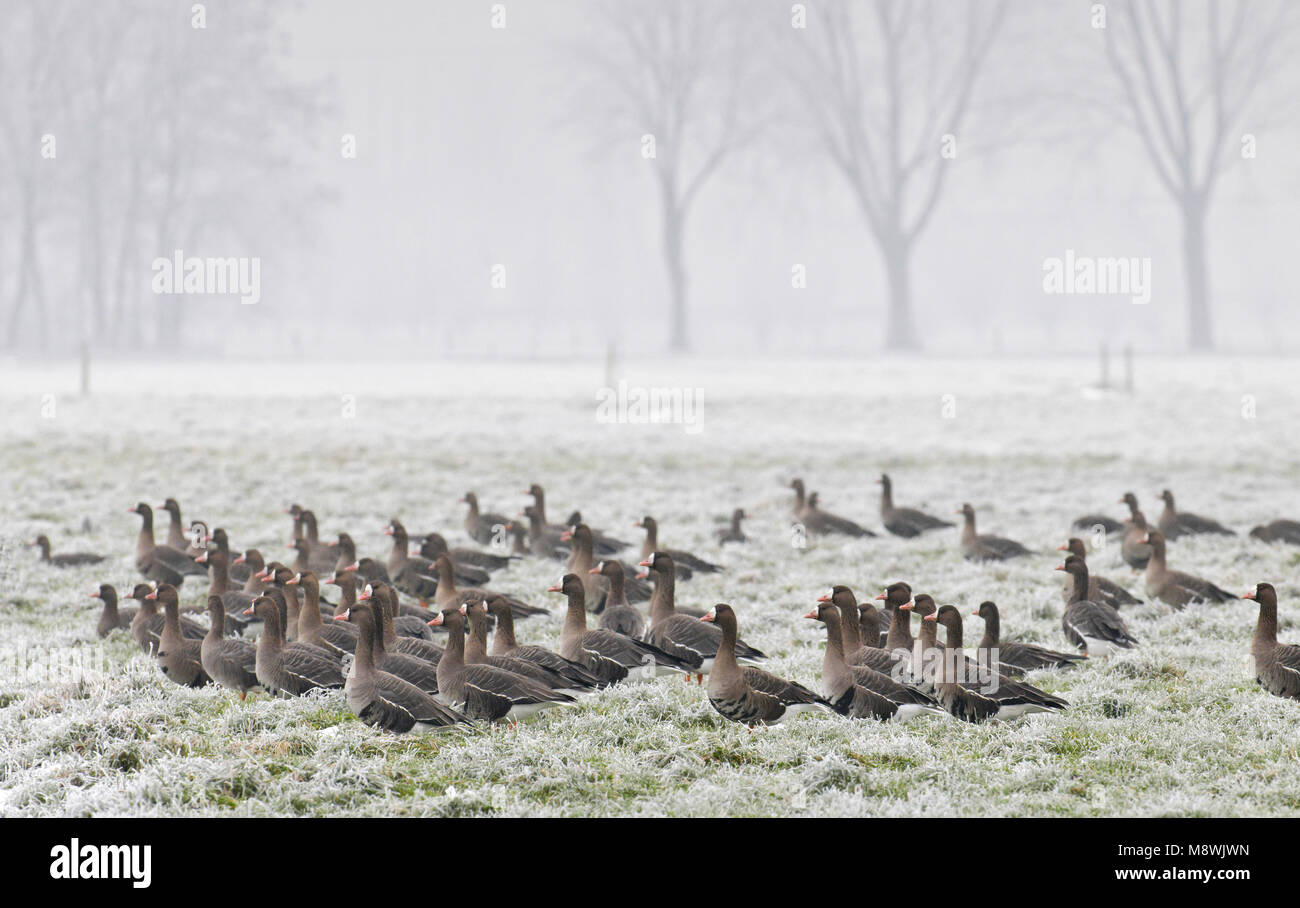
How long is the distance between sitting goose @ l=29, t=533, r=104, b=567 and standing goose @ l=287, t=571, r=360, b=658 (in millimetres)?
4621

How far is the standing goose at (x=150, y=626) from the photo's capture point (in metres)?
8.46

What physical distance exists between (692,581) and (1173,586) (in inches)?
169

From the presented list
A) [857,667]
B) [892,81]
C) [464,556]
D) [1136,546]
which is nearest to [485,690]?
[857,667]

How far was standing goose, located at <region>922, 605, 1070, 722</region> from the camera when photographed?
698 centimetres

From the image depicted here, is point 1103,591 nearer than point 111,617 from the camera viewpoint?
No

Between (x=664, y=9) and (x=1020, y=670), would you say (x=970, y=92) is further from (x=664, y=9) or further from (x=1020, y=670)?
(x=1020, y=670)

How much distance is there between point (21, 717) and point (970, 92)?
4524 cm

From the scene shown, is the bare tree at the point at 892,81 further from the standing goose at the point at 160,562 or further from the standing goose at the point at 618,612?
the standing goose at the point at 618,612

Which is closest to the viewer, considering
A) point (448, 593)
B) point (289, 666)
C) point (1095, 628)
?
point (289, 666)

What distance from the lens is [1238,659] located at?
8227 millimetres

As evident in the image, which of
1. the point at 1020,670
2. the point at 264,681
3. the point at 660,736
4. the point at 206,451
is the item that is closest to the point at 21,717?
the point at 264,681

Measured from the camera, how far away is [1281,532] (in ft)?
40.6

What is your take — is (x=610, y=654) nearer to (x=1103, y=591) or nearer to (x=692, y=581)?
(x=692, y=581)

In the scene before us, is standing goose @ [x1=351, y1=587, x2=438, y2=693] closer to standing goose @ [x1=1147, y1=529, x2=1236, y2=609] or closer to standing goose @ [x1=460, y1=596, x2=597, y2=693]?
standing goose @ [x1=460, y1=596, x2=597, y2=693]
